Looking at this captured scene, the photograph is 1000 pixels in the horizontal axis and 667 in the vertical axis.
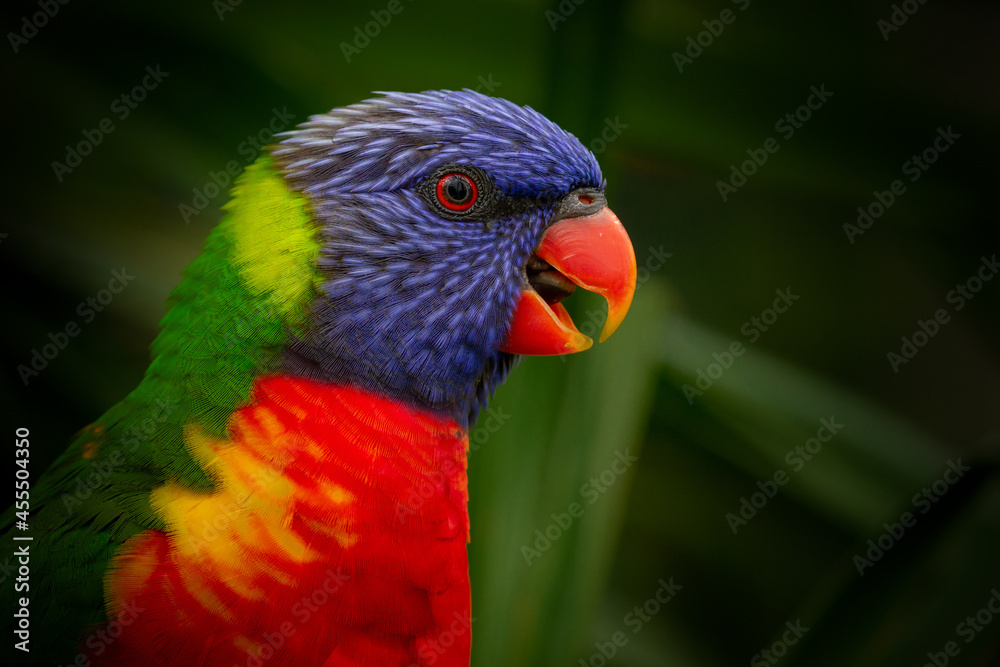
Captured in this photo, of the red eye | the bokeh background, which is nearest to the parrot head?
the red eye

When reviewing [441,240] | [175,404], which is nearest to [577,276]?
[441,240]

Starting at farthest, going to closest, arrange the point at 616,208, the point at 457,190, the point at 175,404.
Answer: the point at 616,208 < the point at 457,190 < the point at 175,404

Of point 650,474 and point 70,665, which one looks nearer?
point 70,665

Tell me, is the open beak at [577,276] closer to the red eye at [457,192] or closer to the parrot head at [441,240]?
the parrot head at [441,240]

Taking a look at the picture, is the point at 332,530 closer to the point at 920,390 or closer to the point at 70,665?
the point at 70,665

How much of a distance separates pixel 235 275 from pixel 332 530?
486 millimetres

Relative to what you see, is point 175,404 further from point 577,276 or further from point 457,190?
point 577,276

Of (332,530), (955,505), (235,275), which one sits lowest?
(332,530)

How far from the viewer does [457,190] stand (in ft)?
4.16

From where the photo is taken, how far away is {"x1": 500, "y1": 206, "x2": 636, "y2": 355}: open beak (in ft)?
4.29

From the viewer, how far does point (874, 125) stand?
198cm

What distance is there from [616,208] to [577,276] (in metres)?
0.34

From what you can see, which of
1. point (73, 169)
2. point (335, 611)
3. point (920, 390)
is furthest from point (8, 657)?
point (920, 390)

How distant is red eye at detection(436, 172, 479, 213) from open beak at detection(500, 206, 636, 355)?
0.56 feet
